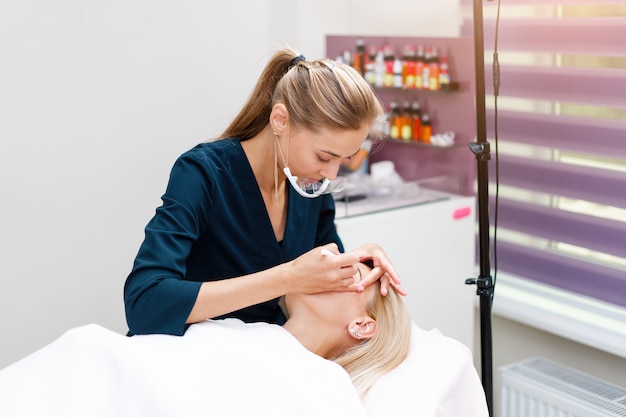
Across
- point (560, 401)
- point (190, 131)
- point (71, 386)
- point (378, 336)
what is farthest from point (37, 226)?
point (560, 401)

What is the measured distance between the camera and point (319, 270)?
141 cm

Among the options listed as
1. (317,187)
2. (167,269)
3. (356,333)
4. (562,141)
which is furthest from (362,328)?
(562,141)

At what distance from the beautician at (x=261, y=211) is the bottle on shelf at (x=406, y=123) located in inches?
26.0

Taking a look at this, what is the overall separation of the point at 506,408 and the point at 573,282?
1.20 feet

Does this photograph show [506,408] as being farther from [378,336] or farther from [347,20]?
[347,20]

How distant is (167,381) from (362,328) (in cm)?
41

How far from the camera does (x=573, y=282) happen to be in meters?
2.10

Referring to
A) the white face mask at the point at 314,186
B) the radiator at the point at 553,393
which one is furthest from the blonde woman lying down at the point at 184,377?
the radiator at the point at 553,393

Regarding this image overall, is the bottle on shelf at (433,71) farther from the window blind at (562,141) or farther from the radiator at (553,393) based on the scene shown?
the radiator at (553,393)

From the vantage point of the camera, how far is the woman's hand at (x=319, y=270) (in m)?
1.41

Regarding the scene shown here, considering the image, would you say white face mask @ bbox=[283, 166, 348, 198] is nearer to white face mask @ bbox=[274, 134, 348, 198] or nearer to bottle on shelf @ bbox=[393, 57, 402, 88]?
white face mask @ bbox=[274, 134, 348, 198]

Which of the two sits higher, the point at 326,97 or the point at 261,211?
the point at 326,97

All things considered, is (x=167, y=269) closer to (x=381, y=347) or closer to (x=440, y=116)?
(x=381, y=347)

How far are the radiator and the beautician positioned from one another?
0.58m
